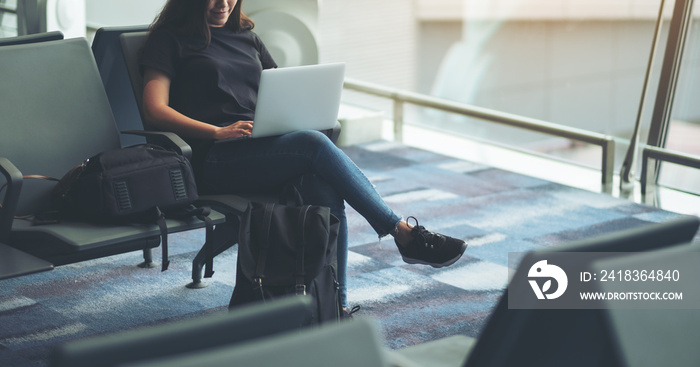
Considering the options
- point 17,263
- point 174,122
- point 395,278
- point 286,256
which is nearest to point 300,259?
point 286,256

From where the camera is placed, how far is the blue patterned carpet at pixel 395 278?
2775mm

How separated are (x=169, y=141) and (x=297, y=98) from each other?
410 mm

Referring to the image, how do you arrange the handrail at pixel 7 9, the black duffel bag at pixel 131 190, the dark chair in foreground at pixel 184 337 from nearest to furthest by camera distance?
the dark chair in foreground at pixel 184 337 → the black duffel bag at pixel 131 190 → the handrail at pixel 7 9

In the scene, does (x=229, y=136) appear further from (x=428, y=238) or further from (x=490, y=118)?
(x=490, y=118)

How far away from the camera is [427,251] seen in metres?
2.77

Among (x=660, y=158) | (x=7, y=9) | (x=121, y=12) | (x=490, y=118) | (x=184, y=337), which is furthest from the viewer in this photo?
(x=121, y=12)

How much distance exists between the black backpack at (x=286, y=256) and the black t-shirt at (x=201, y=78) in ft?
1.44

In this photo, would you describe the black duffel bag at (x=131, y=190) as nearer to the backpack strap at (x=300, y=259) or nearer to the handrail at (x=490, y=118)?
the backpack strap at (x=300, y=259)

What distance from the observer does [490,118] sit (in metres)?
5.37

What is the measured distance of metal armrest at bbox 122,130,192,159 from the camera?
2.64m

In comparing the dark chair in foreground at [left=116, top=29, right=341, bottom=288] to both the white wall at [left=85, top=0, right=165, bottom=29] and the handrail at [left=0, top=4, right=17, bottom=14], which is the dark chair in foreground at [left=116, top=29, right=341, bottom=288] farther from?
the white wall at [left=85, top=0, right=165, bottom=29]

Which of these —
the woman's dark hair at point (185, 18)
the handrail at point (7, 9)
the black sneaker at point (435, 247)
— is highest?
the woman's dark hair at point (185, 18)

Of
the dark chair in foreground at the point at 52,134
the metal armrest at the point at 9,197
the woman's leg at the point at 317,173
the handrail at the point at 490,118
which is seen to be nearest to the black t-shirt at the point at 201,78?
the woman's leg at the point at 317,173

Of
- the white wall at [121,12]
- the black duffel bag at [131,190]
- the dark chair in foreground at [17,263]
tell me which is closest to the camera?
the dark chair in foreground at [17,263]
